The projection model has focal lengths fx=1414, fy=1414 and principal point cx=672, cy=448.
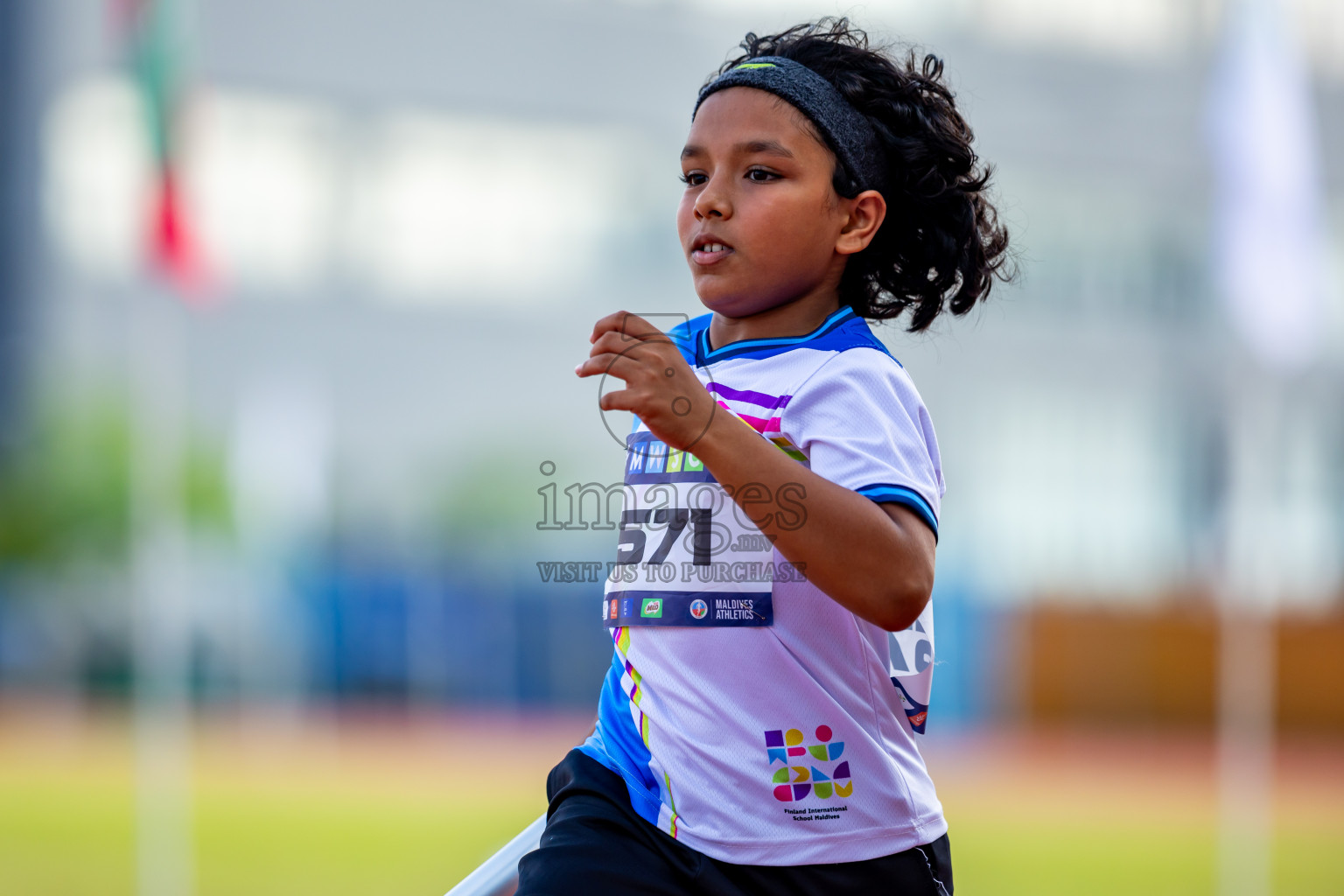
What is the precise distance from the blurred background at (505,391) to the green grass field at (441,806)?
30 centimetres

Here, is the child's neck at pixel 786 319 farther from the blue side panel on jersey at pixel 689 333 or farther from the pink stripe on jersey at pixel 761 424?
the pink stripe on jersey at pixel 761 424

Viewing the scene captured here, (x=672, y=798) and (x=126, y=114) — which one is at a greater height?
(x=126, y=114)

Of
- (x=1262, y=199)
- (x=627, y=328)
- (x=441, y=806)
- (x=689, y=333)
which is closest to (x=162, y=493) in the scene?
(x=441, y=806)

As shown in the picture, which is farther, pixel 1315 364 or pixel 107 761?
pixel 1315 364

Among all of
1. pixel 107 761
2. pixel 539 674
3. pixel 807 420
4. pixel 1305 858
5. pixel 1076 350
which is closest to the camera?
pixel 807 420

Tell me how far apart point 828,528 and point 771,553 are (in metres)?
0.24

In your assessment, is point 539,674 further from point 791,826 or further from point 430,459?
point 791,826

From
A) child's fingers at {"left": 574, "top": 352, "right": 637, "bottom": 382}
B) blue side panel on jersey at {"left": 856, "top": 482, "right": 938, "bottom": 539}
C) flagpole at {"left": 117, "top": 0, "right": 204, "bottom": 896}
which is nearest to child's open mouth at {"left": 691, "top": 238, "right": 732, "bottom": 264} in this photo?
child's fingers at {"left": 574, "top": 352, "right": 637, "bottom": 382}

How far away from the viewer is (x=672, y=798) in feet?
6.00

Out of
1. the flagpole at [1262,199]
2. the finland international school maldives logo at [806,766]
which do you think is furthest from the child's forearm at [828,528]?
the flagpole at [1262,199]

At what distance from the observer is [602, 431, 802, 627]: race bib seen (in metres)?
1.85

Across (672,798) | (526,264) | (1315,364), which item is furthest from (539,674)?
(672,798)

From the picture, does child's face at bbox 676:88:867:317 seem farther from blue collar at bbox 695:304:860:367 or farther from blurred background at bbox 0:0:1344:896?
blurred background at bbox 0:0:1344:896

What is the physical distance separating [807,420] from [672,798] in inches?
20.4
